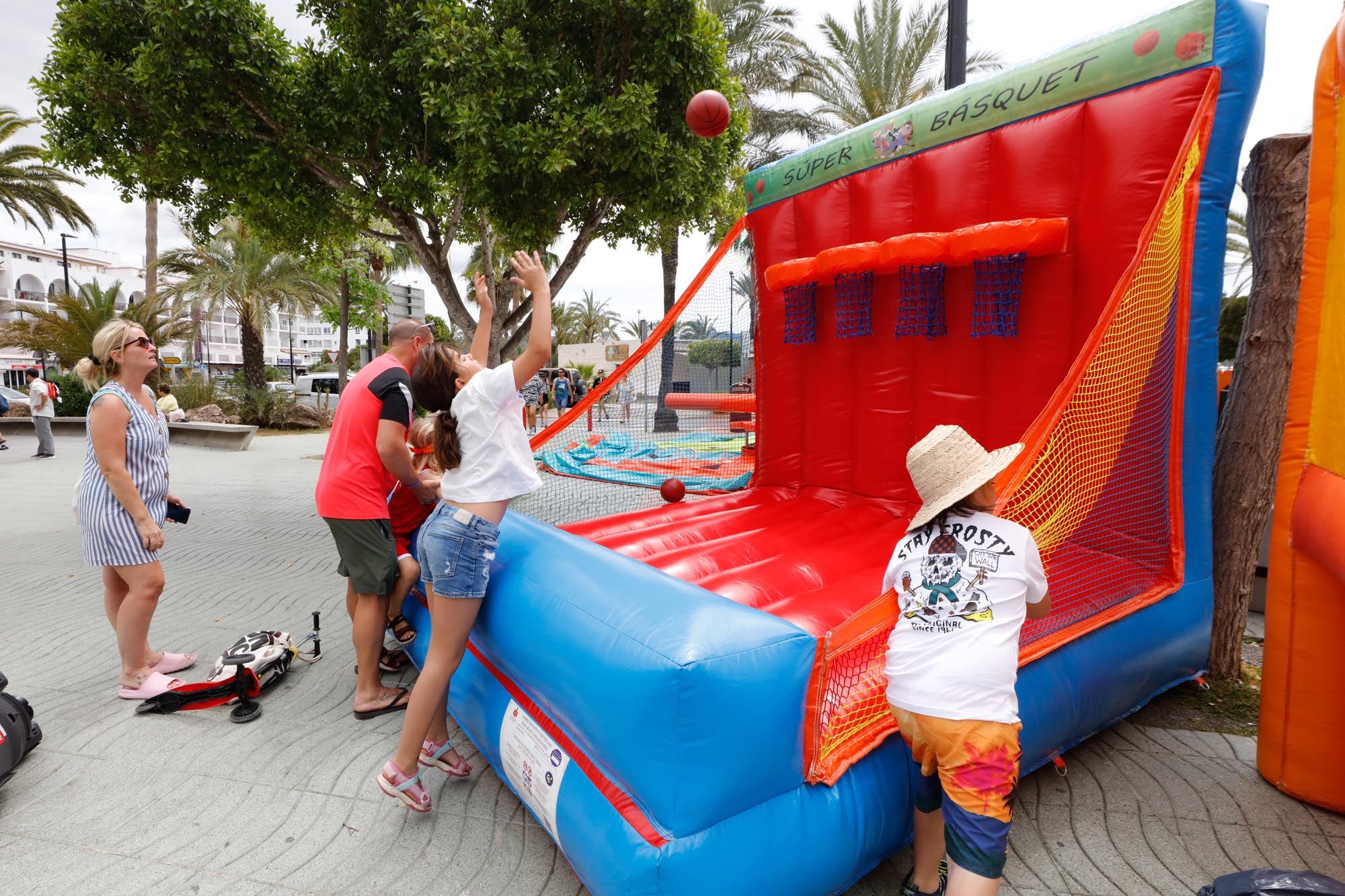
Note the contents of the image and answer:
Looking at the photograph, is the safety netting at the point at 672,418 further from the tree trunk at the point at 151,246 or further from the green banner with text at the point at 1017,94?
the tree trunk at the point at 151,246

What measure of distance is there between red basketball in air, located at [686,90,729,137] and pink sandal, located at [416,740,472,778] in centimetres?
354

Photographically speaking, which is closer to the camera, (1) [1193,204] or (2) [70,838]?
(2) [70,838]

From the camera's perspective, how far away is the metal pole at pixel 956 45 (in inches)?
175

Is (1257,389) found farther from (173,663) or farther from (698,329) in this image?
(173,663)

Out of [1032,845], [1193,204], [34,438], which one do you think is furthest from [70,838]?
[34,438]

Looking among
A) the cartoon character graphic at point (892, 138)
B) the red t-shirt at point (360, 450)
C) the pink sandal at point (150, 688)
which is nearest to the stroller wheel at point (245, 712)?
the pink sandal at point (150, 688)

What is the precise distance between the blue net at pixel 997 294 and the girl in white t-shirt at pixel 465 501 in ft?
7.59

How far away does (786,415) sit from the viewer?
4715mm

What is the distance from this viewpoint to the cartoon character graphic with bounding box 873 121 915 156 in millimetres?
3821

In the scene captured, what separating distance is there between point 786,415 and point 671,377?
104 centimetres

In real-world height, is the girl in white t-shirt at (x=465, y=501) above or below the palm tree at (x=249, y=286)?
below

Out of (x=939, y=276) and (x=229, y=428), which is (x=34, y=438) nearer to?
(x=229, y=428)

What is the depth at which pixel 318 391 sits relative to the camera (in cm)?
2238

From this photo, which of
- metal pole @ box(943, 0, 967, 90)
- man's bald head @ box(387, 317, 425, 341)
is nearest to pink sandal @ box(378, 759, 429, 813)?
man's bald head @ box(387, 317, 425, 341)
